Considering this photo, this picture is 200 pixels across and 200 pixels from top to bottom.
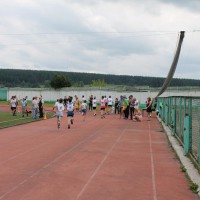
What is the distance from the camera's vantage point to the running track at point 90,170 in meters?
7.97

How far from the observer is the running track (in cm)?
797

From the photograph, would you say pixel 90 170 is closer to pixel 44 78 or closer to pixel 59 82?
pixel 59 82

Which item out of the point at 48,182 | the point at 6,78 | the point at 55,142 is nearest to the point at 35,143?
the point at 55,142

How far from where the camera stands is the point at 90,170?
10289 millimetres

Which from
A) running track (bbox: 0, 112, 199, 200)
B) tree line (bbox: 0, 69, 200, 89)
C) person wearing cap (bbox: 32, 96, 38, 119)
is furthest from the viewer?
tree line (bbox: 0, 69, 200, 89)

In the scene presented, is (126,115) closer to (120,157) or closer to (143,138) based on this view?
(143,138)

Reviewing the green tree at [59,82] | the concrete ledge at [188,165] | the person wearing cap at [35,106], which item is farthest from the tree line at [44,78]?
the concrete ledge at [188,165]

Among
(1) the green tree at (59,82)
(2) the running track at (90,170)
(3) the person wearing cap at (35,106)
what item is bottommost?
(2) the running track at (90,170)

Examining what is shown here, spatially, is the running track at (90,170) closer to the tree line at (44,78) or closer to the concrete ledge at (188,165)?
the concrete ledge at (188,165)

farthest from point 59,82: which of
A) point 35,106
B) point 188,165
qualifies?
point 188,165

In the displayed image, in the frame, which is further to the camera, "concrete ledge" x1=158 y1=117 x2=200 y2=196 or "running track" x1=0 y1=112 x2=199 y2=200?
"concrete ledge" x1=158 y1=117 x2=200 y2=196

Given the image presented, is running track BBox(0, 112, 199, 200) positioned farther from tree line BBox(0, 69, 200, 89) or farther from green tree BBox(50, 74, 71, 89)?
tree line BBox(0, 69, 200, 89)

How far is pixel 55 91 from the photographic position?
7969 cm

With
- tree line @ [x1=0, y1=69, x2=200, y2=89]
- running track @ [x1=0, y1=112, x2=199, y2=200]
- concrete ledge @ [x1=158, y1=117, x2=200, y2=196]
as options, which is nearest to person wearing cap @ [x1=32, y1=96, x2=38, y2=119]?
running track @ [x1=0, y1=112, x2=199, y2=200]
